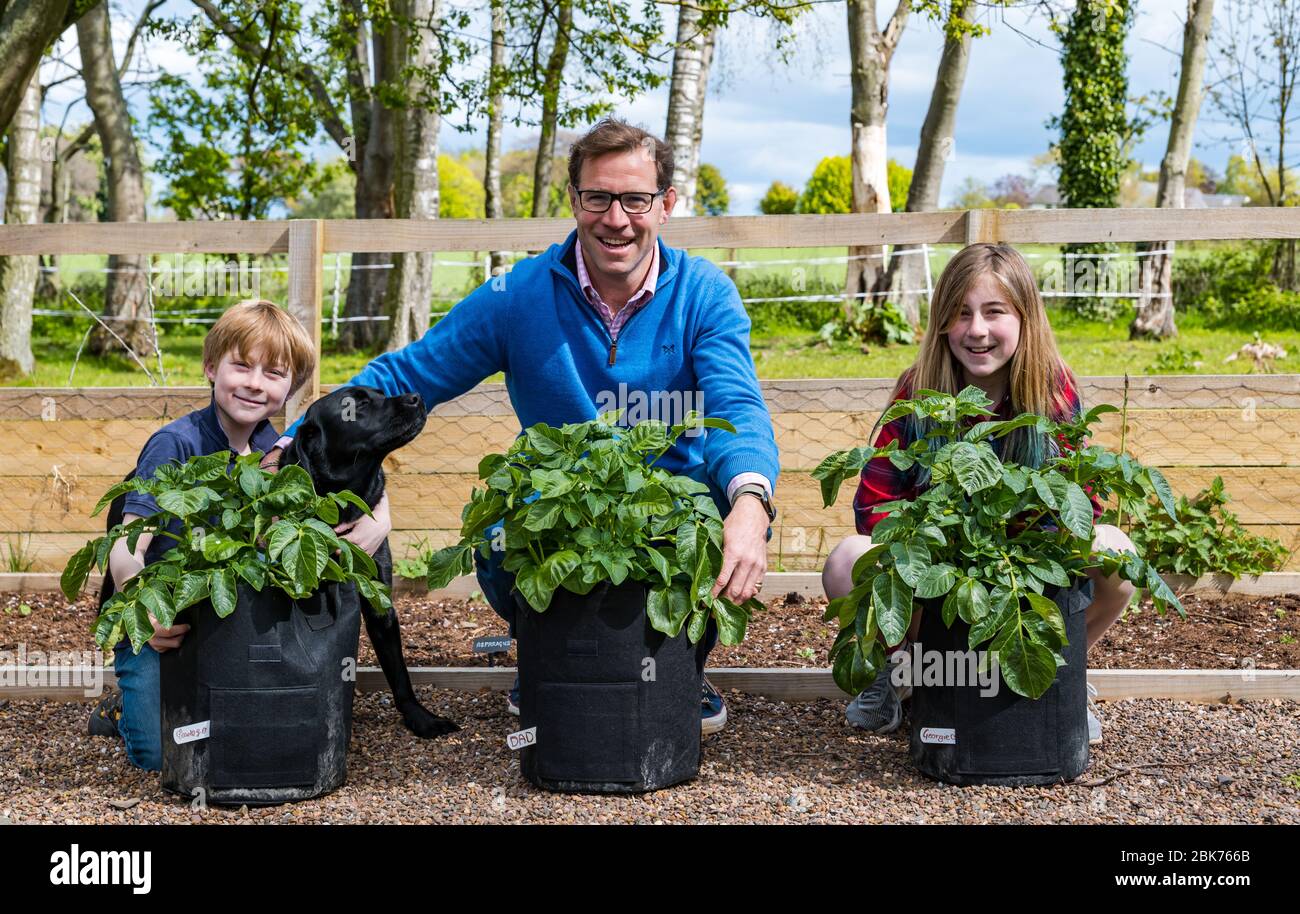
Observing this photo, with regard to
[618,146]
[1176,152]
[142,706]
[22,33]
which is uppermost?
[1176,152]

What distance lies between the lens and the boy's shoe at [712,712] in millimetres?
3240

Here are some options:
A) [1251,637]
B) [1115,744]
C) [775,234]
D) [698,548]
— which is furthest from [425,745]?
[1251,637]

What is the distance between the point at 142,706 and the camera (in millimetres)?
2941

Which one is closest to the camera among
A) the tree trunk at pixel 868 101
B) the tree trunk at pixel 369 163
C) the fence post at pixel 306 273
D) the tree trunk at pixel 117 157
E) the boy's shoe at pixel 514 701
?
the boy's shoe at pixel 514 701

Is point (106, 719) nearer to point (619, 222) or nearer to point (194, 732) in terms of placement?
point (194, 732)

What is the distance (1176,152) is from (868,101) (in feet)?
14.2

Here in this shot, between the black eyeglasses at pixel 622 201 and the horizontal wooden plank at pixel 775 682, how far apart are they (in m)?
1.40

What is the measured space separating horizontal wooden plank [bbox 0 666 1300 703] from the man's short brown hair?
148cm

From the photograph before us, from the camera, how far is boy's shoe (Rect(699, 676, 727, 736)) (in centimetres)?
324

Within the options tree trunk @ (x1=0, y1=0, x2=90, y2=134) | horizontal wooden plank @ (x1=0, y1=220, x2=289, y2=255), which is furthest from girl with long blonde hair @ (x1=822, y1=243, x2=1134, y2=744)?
tree trunk @ (x1=0, y1=0, x2=90, y2=134)

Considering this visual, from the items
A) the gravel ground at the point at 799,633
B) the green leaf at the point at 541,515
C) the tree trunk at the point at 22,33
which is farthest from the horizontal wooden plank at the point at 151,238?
the green leaf at the point at 541,515

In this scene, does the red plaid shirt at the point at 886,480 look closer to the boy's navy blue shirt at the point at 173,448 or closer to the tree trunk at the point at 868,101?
the boy's navy blue shirt at the point at 173,448

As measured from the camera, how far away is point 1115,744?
3.09 m

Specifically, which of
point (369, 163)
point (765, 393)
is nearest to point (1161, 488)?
point (765, 393)
